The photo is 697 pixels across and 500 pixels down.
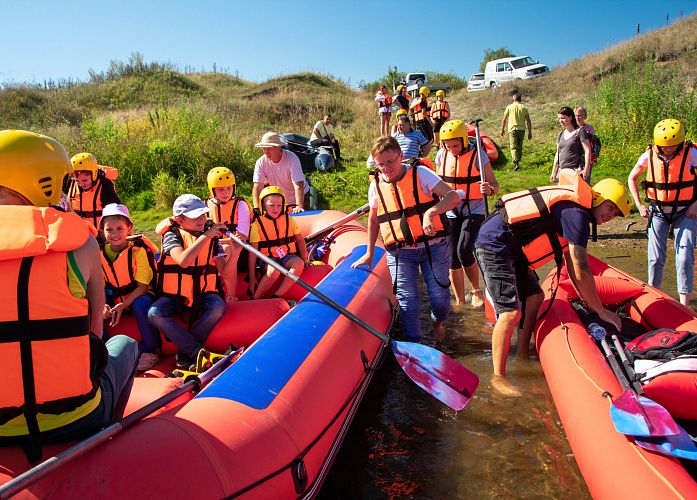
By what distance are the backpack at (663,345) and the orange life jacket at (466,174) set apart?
1.99 meters

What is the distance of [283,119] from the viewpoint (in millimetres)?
15992

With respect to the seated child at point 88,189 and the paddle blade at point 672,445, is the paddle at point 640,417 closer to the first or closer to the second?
the paddle blade at point 672,445

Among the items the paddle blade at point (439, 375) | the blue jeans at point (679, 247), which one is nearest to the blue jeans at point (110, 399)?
the paddle blade at point (439, 375)

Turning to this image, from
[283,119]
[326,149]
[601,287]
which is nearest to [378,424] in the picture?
[601,287]

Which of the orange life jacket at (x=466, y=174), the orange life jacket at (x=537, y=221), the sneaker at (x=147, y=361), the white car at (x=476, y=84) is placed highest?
the white car at (x=476, y=84)

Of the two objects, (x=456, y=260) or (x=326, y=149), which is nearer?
(x=456, y=260)

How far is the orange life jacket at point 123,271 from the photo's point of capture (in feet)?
11.2

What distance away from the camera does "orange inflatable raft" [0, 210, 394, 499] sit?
1638 millimetres

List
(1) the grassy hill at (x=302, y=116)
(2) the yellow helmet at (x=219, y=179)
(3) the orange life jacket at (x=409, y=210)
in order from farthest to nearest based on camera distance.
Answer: (1) the grassy hill at (x=302, y=116), (2) the yellow helmet at (x=219, y=179), (3) the orange life jacket at (x=409, y=210)

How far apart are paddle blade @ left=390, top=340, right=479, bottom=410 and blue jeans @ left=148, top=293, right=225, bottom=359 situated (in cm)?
132

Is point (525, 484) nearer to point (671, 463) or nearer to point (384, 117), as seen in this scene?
point (671, 463)

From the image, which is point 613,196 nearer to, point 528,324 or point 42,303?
point 528,324

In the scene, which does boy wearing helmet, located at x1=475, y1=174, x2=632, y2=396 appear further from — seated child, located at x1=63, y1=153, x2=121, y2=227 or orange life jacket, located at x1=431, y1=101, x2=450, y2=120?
orange life jacket, located at x1=431, y1=101, x2=450, y2=120

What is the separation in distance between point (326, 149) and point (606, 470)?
940 centimetres
